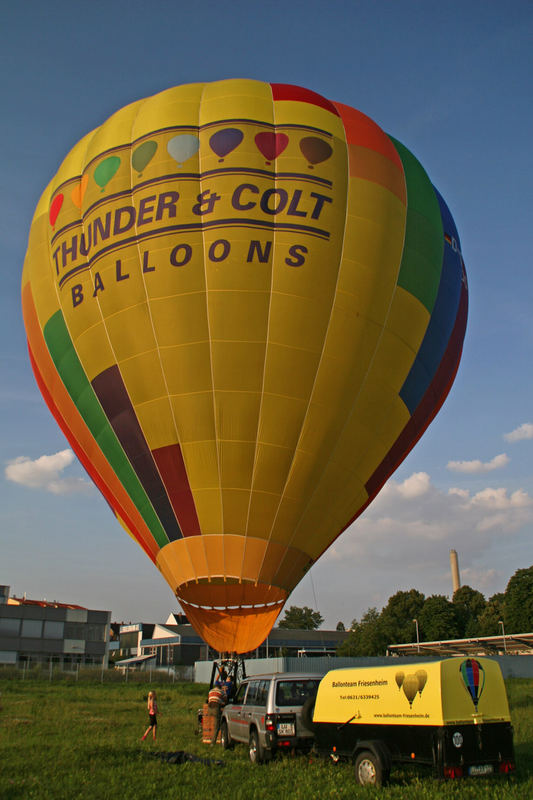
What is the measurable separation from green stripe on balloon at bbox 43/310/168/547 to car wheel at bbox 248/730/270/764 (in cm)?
458

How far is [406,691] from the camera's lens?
27.0 ft

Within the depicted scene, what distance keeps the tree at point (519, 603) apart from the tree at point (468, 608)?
5.38m

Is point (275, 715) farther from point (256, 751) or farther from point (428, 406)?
point (428, 406)

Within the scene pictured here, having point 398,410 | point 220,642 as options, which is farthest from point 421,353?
point 220,642

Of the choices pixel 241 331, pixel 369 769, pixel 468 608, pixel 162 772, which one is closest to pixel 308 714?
pixel 369 769

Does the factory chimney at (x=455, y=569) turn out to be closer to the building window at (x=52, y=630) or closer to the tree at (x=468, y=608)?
the tree at (x=468, y=608)

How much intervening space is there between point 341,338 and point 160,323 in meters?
3.77

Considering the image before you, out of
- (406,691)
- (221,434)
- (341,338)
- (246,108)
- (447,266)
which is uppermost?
(246,108)

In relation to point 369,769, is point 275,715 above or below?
above

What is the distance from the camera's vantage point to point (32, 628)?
53.2 m

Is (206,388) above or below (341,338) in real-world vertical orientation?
below

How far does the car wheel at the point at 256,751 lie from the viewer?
10.1m

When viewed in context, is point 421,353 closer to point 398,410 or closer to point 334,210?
point 398,410

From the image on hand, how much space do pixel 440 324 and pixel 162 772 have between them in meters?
11.1
